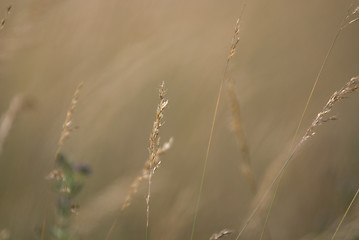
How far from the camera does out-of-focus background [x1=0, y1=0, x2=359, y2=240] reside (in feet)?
6.70

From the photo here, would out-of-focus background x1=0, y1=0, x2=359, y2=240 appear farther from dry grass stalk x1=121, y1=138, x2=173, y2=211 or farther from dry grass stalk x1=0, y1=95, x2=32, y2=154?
dry grass stalk x1=121, y1=138, x2=173, y2=211

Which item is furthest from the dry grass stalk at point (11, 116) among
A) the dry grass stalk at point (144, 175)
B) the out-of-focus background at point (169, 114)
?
the dry grass stalk at point (144, 175)

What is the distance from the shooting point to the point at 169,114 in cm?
337

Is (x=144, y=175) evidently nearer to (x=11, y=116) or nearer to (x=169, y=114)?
(x=11, y=116)

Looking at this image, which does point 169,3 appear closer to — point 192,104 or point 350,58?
point 192,104

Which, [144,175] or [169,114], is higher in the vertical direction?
[169,114]

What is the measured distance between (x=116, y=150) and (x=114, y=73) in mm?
805

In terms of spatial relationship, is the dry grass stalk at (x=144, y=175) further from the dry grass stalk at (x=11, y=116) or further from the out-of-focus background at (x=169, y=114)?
the dry grass stalk at (x=11, y=116)

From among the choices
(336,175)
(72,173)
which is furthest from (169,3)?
(72,173)

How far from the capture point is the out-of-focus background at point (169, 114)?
2.04 meters

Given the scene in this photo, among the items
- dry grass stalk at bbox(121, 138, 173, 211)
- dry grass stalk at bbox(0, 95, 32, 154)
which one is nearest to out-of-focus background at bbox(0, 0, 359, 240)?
dry grass stalk at bbox(0, 95, 32, 154)

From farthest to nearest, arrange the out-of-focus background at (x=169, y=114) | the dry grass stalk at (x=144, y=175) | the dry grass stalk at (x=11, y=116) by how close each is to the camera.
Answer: the out-of-focus background at (x=169, y=114) < the dry grass stalk at (x=11, y=116) < the dry grass stalk at (x=144, y=175)

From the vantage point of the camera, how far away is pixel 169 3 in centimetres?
347

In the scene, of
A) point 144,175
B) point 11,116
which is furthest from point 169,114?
point 144,175
